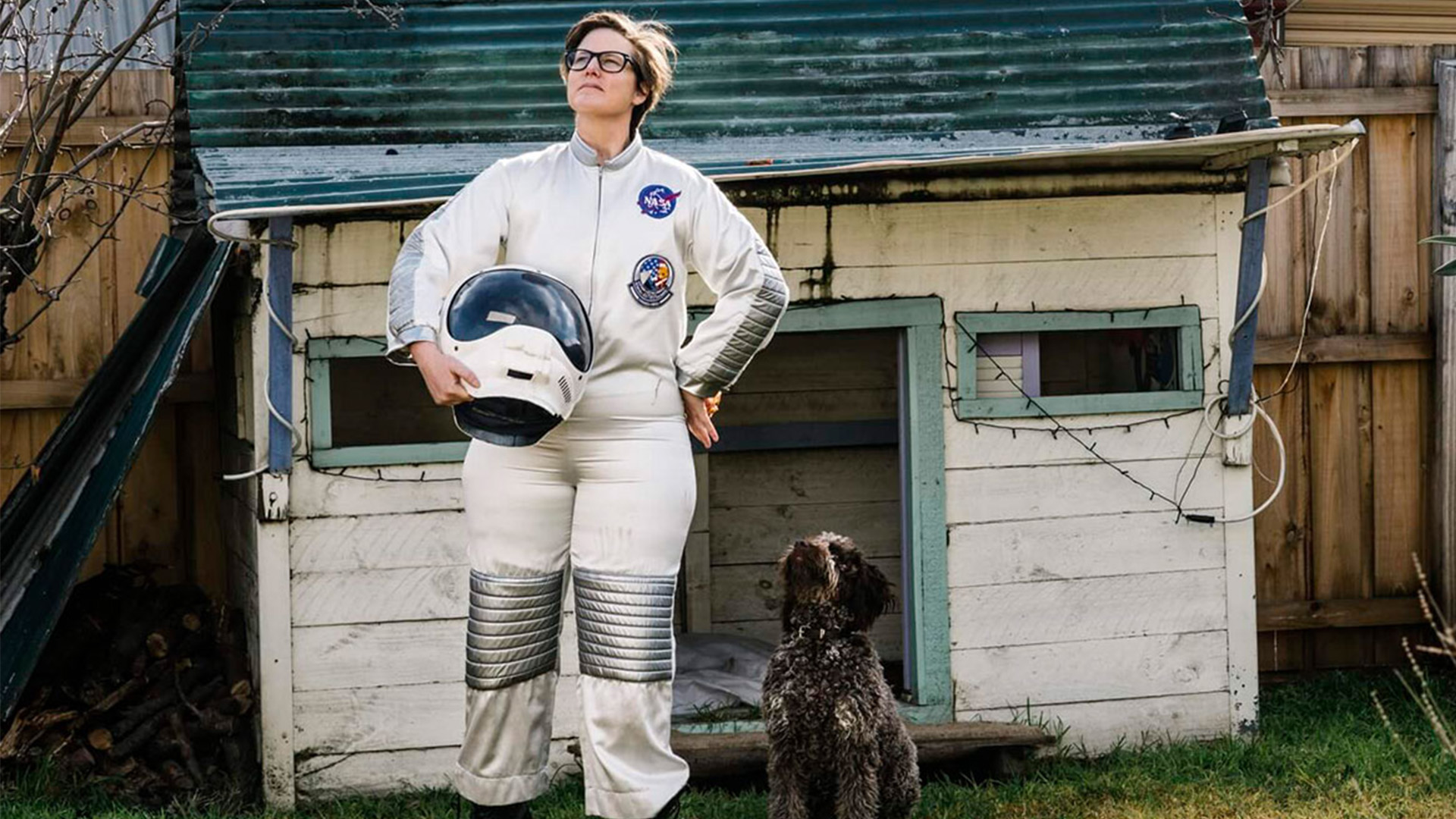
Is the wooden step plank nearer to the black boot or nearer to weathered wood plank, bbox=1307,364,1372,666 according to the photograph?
the black boot

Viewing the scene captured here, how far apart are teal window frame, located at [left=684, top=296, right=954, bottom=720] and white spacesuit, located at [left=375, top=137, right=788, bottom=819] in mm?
1946

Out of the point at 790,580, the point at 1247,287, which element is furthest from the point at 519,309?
the point at 1247,287

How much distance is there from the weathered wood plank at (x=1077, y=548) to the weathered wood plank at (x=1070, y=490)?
0.11 feet

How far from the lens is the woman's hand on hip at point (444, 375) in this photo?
3996mm

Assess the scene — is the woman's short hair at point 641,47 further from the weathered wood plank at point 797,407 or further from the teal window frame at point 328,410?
the weathered wood plank at point 797,407

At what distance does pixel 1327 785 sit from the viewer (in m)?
5.83

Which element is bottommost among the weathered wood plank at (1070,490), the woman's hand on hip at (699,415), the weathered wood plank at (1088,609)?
the weathered wood plank at (1088,609)

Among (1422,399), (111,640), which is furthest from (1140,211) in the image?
(111,640)

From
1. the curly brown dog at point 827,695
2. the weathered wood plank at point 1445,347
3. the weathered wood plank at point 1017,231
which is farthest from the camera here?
the weathered wood plank at point 1445,347

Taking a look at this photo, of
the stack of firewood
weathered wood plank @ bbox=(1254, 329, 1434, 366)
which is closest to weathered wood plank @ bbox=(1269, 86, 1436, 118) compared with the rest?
weathered wood plank @ bbox=(1254, 329, 1434, 366)

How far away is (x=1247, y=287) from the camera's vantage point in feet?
21.0

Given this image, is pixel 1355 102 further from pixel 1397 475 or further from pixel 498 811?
pixel 498 811

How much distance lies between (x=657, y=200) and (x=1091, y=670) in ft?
9.54

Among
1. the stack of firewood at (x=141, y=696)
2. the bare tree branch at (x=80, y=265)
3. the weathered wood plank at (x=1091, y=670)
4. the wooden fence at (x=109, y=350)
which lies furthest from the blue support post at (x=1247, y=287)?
the bare tree branch at (x=80, y=265)
